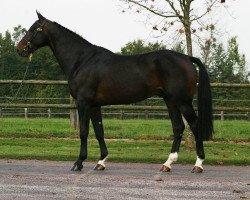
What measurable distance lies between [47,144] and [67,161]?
91.2 inches

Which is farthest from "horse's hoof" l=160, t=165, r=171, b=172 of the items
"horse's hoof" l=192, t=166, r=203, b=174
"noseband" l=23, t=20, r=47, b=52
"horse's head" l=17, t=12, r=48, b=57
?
"noseband" l=23, t=20, r=47, b=52

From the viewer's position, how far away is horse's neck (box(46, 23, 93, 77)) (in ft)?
27.8

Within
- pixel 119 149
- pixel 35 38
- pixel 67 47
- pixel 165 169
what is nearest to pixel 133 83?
pixel 67 47

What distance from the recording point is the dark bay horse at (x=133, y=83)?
7.97 meters

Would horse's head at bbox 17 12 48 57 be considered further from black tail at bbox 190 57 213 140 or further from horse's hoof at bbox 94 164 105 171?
black tail at bbox 190 57 213 140

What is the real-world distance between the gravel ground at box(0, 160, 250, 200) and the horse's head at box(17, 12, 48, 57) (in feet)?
6.41

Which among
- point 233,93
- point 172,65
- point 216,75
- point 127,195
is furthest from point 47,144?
point 216,75

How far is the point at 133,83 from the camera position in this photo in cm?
814

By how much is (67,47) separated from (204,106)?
2.45 m

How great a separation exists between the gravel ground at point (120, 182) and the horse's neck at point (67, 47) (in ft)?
5.47

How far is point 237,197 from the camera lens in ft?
18.3

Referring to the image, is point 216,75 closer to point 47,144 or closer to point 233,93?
point 233,93

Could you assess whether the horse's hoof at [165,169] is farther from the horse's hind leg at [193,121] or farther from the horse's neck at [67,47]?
the horse's neck at [67,47]

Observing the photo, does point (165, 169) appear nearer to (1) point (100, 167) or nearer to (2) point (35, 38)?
(1) point (100, 167)
